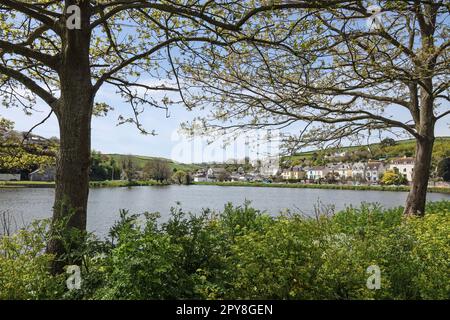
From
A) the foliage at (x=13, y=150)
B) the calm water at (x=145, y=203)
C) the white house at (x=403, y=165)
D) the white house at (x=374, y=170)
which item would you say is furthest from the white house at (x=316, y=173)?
the foliage at (x=13, y=150)

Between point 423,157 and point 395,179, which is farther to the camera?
point 395,179

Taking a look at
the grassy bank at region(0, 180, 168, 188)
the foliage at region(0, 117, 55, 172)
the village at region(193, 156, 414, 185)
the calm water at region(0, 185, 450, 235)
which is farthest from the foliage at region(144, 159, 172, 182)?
the foliage at region(0, 117, 55, 172)

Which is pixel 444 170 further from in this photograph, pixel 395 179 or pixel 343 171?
pixel 343 171

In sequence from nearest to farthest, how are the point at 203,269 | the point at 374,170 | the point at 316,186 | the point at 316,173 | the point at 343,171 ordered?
the point at 203,269 < the point at 316,186 < the point at 343,171 < the point at 316,173 < the point at 374,170

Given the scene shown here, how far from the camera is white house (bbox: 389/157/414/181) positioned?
272 ft

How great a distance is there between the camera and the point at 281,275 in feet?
12.1

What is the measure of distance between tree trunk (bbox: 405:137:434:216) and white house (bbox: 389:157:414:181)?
7464cm

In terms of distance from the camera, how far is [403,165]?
8725 centimetres

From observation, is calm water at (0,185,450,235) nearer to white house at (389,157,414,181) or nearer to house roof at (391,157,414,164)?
white house at (389,157,414,181)

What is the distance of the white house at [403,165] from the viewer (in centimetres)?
8281

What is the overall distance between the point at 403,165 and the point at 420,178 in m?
83.6

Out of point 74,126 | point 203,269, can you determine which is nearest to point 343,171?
point 74,126
